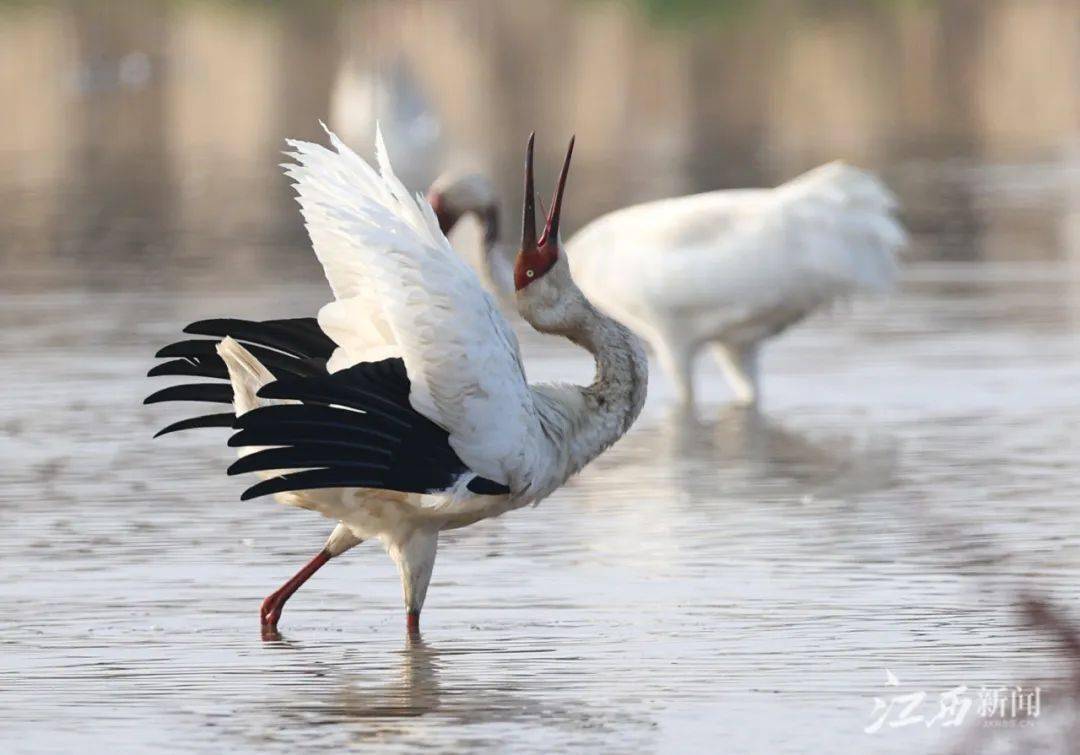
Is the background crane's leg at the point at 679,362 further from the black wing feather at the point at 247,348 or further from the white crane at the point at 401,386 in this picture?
the black wing feather at the point at 247,348

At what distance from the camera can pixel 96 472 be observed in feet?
37.6

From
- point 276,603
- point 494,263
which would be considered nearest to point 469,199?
point 494,263

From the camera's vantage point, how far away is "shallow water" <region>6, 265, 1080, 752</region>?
7.23 m

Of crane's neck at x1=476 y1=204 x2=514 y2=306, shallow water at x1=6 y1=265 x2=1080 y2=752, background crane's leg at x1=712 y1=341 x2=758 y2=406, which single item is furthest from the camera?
background crane's leg at x1=712 y1=341 x2=758 y2=406

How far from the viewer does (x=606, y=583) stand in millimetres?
9055

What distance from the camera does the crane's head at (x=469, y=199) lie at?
1305 centimetres

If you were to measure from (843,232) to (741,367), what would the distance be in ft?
2.78

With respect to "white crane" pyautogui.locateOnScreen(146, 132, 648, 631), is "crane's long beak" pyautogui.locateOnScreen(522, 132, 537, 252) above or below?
above

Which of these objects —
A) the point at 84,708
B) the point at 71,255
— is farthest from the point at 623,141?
the point at 84,708

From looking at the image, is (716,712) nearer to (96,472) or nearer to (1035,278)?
(96,472)

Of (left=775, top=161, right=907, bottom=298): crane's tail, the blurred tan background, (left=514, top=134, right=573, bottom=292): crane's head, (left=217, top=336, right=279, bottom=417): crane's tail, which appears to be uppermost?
(left=514, top=134, right=573, bottom=292): crane's head

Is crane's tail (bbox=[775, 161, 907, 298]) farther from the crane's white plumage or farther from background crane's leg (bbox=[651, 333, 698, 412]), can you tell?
background crane's leg (bbox=[651, 333, 698, 412])

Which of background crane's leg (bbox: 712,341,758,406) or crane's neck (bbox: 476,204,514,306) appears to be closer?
crane's neck (bbox: 476,204,514,306)

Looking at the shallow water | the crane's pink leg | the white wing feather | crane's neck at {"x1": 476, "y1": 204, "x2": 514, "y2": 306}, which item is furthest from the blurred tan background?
the white wing feather
